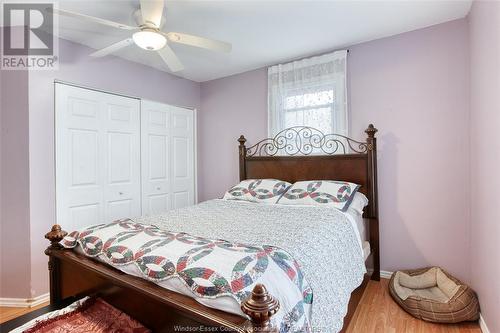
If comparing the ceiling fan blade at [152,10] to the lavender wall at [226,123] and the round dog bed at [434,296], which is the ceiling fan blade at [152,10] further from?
the round dog bed at [434,296]

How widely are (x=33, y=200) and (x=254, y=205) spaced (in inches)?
80.5

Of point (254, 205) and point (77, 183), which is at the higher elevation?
point (77, 183)

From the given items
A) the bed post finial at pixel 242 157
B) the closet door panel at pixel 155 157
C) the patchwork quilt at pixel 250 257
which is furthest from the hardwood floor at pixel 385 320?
the bed post finial at pixel 242 157

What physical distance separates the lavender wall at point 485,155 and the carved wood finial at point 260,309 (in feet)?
5.29

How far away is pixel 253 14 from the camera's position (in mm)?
2316

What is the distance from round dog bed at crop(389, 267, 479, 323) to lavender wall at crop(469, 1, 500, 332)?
0.36ft

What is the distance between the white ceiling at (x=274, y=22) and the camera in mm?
2193

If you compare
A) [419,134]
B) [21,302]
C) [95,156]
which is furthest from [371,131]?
[21,302]

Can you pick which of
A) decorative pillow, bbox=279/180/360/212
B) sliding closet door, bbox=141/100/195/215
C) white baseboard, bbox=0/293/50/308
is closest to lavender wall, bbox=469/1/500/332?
decorative pillow, bbox=279/180/360/212

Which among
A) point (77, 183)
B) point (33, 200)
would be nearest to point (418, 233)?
point (77, 183)

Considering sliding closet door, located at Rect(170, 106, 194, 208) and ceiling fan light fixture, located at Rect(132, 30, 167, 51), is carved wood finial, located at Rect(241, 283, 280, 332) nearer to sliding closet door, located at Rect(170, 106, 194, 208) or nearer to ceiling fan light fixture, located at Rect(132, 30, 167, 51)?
ceiling fan light fixture, located at Rect(132, 30, 167, 51)

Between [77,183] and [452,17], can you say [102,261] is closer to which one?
[77,183]

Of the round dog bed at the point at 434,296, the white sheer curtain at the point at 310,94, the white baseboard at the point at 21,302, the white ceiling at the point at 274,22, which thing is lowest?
the white baseboard at the point at 21,302

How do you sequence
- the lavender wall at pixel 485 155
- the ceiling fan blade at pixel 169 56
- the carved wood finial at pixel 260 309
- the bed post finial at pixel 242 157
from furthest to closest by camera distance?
the bed post finial at pixel 242 157 < the ceiling fan blade at pixel 169 56 < the lavender wall at pixel 485 155 < the carved wood finial at pixel 260 309
